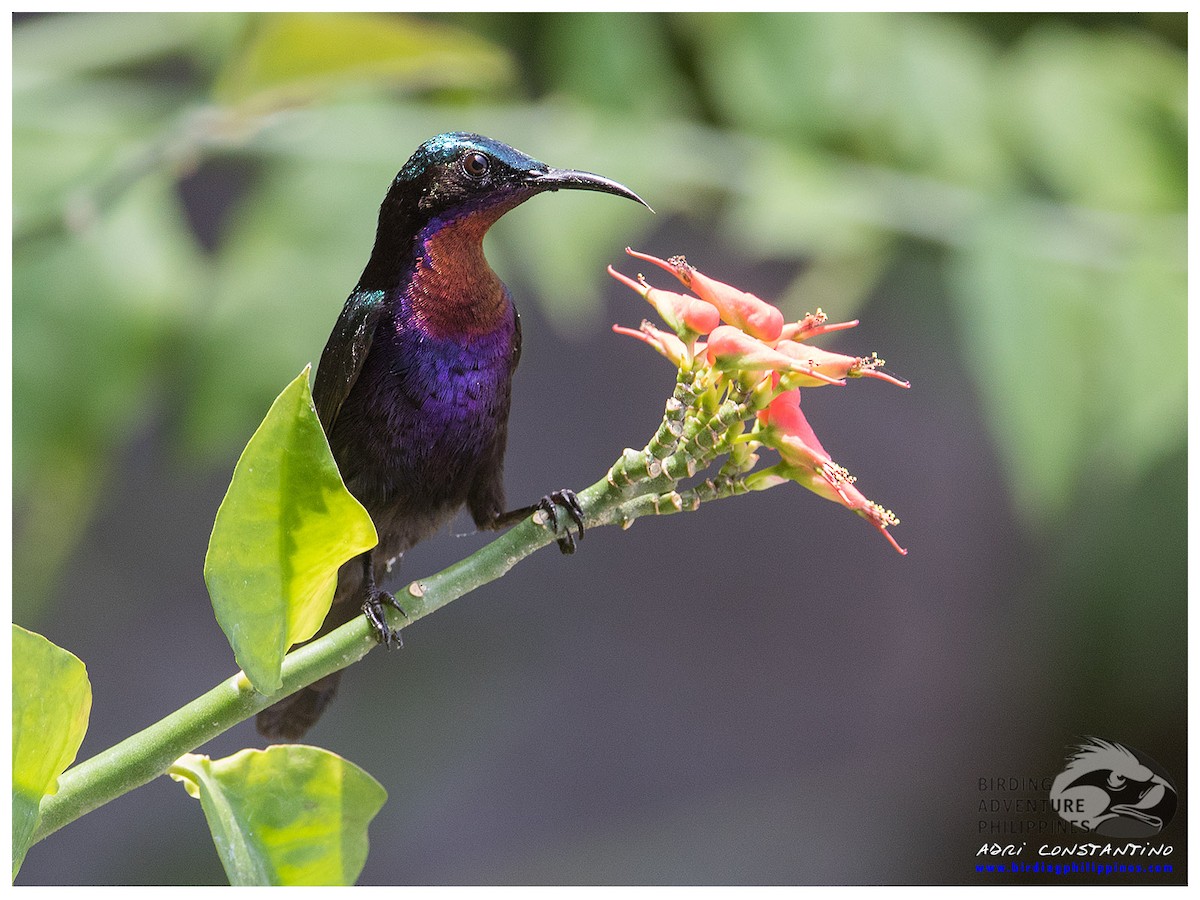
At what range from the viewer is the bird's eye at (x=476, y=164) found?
0.56 meters

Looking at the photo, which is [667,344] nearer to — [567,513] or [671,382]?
[567,513]

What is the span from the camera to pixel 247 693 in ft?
1.30

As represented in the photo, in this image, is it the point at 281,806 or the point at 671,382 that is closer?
the point at 281,806

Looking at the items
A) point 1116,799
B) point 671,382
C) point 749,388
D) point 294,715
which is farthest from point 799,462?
point 671,382

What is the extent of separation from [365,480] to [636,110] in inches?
24.8

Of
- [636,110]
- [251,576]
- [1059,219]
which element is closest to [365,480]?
[251,576]

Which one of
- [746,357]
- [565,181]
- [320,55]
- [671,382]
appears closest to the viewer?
[746,357]

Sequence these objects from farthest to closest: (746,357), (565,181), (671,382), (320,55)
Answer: (671,382)
(320,55)
(565,181)
(746,357)

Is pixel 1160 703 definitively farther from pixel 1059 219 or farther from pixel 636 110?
pixel 636 110

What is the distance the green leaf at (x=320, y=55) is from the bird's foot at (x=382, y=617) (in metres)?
0.34

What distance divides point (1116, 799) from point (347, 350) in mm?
537

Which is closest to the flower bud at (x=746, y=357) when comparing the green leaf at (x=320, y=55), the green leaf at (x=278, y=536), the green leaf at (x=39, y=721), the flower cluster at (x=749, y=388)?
the flower cluster at (x=749, y=388)

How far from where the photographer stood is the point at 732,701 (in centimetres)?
126
